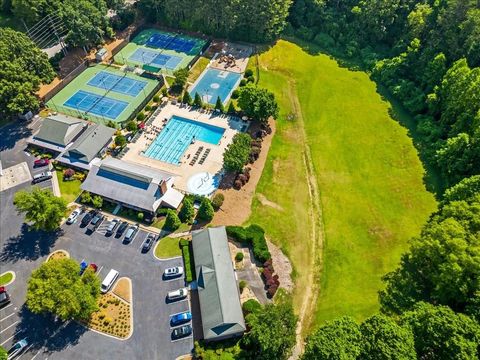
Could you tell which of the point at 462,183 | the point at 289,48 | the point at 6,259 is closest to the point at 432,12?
the point at 289,48

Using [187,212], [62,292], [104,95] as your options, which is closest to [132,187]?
[187,212]

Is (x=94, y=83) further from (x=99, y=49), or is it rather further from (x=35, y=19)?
(x=35, y=19)

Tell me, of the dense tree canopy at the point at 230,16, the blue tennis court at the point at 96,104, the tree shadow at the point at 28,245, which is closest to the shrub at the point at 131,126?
the blue tennis court at the point at 96,104

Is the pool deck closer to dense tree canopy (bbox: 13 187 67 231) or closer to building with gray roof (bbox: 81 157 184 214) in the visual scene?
building with gray roof (bbox: 81 157 184 214)

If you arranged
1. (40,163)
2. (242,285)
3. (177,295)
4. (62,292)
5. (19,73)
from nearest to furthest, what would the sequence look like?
1. (62,292)
2. (177,295)
3. (242,285)
4. (40,163)
5. (19,73)

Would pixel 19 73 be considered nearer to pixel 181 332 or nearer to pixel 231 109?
pixel 231 109

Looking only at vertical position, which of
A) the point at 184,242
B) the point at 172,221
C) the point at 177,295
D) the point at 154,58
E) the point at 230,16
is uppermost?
the point at 230,16
